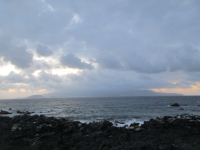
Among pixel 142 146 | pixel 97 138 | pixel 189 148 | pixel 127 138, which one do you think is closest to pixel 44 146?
pixel 97 138

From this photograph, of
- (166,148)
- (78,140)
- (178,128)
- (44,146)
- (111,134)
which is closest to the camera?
(166,148)

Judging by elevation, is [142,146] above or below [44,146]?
above

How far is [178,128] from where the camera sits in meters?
15.0

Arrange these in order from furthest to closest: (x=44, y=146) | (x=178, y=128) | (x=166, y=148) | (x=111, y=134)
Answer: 1. (x=178, y=128)
2. (x=111, y=134)
3. (x=44, y=146)
4. (x=166, y=148)

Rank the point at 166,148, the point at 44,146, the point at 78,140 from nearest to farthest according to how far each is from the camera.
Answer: the point at 166,148 < the point at 44,146 < the point at 78,140

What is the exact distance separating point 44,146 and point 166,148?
32.2ft

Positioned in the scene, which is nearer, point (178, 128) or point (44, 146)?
point (44, 146)

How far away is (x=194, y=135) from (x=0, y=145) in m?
18.1

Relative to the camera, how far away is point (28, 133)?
13.6 m

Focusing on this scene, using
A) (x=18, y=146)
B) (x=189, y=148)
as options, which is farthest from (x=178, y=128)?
(x=18, y=146)

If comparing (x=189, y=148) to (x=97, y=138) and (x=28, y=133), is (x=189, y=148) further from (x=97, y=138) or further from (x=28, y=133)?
(x=28, y=133)

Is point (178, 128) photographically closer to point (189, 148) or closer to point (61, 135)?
point (189, 148)

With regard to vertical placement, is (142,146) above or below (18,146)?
above

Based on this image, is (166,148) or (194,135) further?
(194,135)
